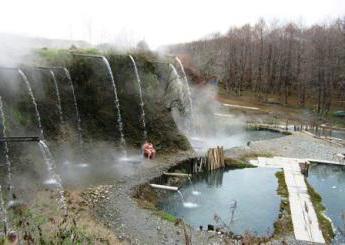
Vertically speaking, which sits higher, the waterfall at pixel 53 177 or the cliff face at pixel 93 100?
the cliff face at pixel 93 100

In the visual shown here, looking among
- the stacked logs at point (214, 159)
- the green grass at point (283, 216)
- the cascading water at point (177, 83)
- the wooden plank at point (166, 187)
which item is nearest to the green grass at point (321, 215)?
the green grass at point (283, 216)

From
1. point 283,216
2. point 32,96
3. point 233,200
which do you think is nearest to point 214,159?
point 233,200

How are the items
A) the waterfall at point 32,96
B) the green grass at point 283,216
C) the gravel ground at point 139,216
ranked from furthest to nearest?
1. the waterfall at point 32,96
2. the green grass at point 283,216
3. the gravel ground at point 139,216

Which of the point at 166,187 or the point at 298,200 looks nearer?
the point at 298,200

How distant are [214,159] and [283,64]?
41.4m

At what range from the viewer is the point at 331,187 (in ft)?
66.5

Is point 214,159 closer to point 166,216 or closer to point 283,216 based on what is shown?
point 283,216

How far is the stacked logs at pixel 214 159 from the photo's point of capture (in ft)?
71.9

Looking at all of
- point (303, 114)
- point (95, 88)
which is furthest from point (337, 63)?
point (95, 88)

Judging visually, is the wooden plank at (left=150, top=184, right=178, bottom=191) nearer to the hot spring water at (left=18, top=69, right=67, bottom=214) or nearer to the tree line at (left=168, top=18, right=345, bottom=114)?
the hot spring water at (left=18, top=69, right=67, bottom=214)

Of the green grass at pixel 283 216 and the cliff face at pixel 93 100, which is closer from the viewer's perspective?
the green grass at pixel 283 216

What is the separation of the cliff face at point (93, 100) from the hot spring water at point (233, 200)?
437 centimetres

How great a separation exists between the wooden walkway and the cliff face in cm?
578

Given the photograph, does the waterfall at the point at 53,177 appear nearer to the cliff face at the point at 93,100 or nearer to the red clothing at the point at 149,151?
the cliff face at the point at 93,100
